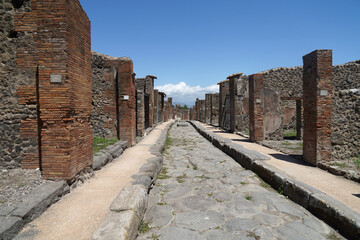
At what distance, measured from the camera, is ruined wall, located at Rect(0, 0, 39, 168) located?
400 cm

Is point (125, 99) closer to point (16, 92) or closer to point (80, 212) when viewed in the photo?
point (16, 92)

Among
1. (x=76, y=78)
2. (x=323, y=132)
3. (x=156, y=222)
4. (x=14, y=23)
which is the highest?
(x=14, y=23)

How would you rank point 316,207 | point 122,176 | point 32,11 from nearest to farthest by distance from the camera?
point 316,207 → point 32,11 → point 122,176

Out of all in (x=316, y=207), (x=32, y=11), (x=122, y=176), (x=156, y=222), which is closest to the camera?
(x=156, y=222)

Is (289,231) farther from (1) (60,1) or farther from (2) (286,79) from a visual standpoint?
(2) (286,79)

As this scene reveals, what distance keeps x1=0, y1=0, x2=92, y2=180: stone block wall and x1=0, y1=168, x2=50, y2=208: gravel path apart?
0.17m

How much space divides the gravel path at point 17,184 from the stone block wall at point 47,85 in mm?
166

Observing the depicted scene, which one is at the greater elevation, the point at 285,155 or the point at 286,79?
the point at 286,79

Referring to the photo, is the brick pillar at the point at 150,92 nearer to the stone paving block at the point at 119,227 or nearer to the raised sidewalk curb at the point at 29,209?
the raised sidewalk curb at the point at 29,209

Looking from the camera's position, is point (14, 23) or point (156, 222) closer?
point (156, 222)

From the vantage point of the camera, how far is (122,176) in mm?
4770

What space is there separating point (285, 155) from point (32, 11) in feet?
24.3

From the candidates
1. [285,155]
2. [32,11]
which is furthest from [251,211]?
[32,11]

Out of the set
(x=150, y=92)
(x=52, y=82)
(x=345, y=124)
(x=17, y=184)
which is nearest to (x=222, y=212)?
(x=17, y=184)
